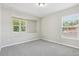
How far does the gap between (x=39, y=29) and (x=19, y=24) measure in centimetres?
131

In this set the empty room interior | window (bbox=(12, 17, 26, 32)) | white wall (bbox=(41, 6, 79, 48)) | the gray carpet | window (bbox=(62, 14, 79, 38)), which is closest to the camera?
the gray carpet

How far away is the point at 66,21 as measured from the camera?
3281 mm

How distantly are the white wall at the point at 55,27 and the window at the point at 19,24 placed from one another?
1.10m

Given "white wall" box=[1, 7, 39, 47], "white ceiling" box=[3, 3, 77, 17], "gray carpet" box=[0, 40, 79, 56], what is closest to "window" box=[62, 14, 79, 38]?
"white ceiling" box=[3, 3, 77, 17]

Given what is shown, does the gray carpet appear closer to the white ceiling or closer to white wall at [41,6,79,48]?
white wall at [41,6,79,48]

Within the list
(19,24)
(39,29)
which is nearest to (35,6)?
(19,24)

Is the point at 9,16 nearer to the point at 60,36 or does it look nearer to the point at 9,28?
the point at 9,28

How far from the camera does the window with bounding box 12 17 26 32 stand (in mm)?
3385

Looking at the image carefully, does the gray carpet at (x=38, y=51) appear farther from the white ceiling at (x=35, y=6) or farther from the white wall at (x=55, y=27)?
the white ceiling at (x=35, y=6)

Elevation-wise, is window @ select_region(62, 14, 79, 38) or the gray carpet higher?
window @ select_region(62, 14, 79, 38)

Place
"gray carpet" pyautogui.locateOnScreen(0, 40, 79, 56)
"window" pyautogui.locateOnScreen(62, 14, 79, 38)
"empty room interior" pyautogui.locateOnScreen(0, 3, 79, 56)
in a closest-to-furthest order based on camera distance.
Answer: "gray carpet" pyautogui.locateOnScreen(0, 40, 79, 56)
"empty room interior" pyautogui.locateOnScreen(0, 3, 79, 56)
"window" pyautogui.locateOnScreen(62, 14, 79, 38)

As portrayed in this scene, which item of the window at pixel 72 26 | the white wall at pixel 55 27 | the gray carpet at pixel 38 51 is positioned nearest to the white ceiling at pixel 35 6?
the white wall at pixel 55 27

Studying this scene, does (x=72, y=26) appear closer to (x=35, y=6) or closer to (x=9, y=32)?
(x=35, y=6)

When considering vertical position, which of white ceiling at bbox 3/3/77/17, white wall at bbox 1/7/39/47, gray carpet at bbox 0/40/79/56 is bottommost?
gray carpet at bbox 0/40/79/56
